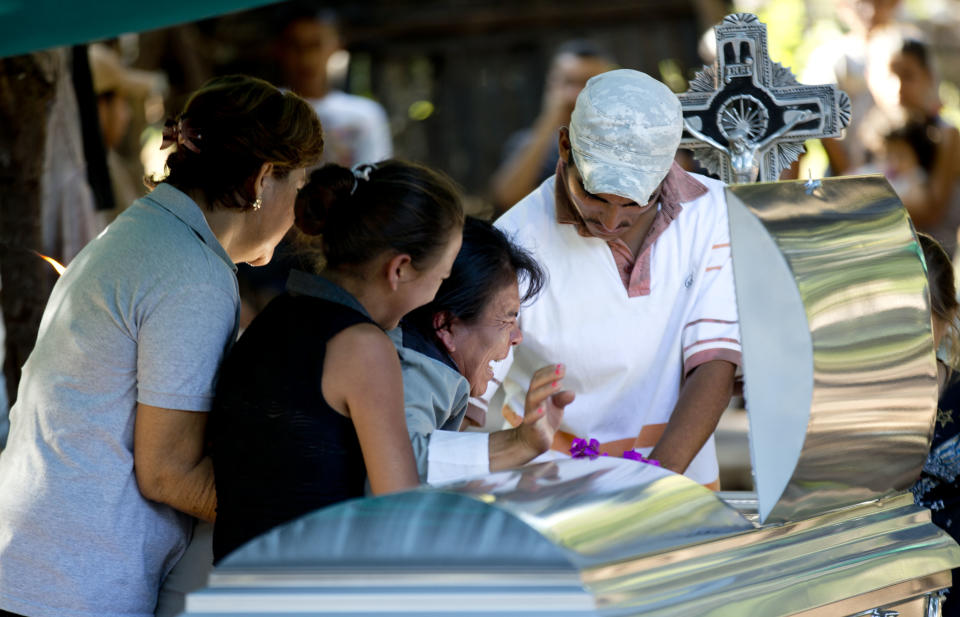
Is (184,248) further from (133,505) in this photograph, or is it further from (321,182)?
(133,505)

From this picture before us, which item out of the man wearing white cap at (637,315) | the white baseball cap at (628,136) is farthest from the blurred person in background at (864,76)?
the white baseball cap at (628,136)

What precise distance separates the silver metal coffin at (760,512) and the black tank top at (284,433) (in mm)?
274

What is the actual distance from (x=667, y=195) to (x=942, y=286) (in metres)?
0.57

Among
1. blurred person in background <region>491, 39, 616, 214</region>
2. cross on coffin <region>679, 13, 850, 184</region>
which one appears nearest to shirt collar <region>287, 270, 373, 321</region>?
cross on coffin <region>679, 13, 850, 184</region>

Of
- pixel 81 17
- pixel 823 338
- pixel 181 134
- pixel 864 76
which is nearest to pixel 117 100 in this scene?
pixel 81 17

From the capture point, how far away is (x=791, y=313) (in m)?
1.51

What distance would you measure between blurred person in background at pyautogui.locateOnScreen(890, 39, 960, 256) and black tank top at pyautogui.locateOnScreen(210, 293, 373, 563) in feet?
12.8

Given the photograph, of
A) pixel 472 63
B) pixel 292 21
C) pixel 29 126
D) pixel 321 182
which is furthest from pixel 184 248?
pixel 472 63

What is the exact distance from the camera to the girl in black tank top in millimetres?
1604

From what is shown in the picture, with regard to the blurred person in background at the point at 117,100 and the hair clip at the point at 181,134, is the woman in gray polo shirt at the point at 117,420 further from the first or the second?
the blurred person in background at the point at 117,100

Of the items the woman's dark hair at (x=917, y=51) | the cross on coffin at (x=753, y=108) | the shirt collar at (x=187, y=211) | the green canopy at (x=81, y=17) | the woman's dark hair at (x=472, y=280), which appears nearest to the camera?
the shirt collar at (x=187, y=211)

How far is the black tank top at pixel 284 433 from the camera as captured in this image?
1.61m

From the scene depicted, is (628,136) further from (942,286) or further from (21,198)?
(21,198)

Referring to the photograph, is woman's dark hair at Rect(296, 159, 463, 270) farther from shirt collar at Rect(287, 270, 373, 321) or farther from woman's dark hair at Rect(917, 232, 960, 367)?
woman's dark hair at Rect(917, 232, 960, 367)
